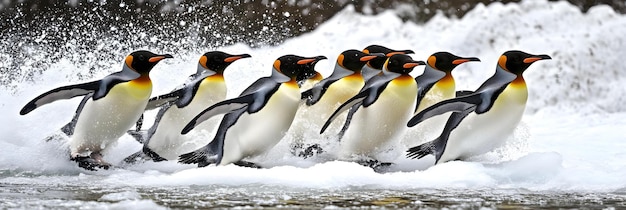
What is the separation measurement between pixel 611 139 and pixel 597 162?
1.21 metres

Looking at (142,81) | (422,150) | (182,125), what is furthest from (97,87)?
(422,150)

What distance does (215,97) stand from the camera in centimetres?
499

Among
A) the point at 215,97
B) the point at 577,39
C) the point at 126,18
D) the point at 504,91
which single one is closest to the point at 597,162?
the point at 504,91

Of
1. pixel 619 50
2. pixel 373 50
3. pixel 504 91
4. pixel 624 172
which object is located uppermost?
pixel 619 50

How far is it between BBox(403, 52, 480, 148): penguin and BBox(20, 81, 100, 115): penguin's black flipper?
5.50 feet

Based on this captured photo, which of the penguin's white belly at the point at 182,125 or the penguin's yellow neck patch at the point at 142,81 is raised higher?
the penguin's yellow neck patch at the point at 142,81

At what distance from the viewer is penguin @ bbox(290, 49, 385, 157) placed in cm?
505

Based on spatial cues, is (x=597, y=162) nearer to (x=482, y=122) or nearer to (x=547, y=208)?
(x=482, y=122)

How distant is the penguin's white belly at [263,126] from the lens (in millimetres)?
4668

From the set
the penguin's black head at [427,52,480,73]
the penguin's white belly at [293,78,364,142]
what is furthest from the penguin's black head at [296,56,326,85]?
the penguin's black head at [427,52,480,73]

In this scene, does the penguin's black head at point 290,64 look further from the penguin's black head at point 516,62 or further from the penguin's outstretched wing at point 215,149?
the penguin's black head at point 516,62

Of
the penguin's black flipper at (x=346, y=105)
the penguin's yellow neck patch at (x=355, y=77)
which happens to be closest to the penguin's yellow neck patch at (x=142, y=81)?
the penguin's black flipper at (x=346, y=105)

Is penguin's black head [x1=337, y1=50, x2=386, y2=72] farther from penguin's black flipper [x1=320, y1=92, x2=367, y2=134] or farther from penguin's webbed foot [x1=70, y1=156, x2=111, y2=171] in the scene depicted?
penguin's webbed foot [x1=70, y1=156, x2=111, y2=171]

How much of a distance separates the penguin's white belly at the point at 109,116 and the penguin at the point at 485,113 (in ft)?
4.51
